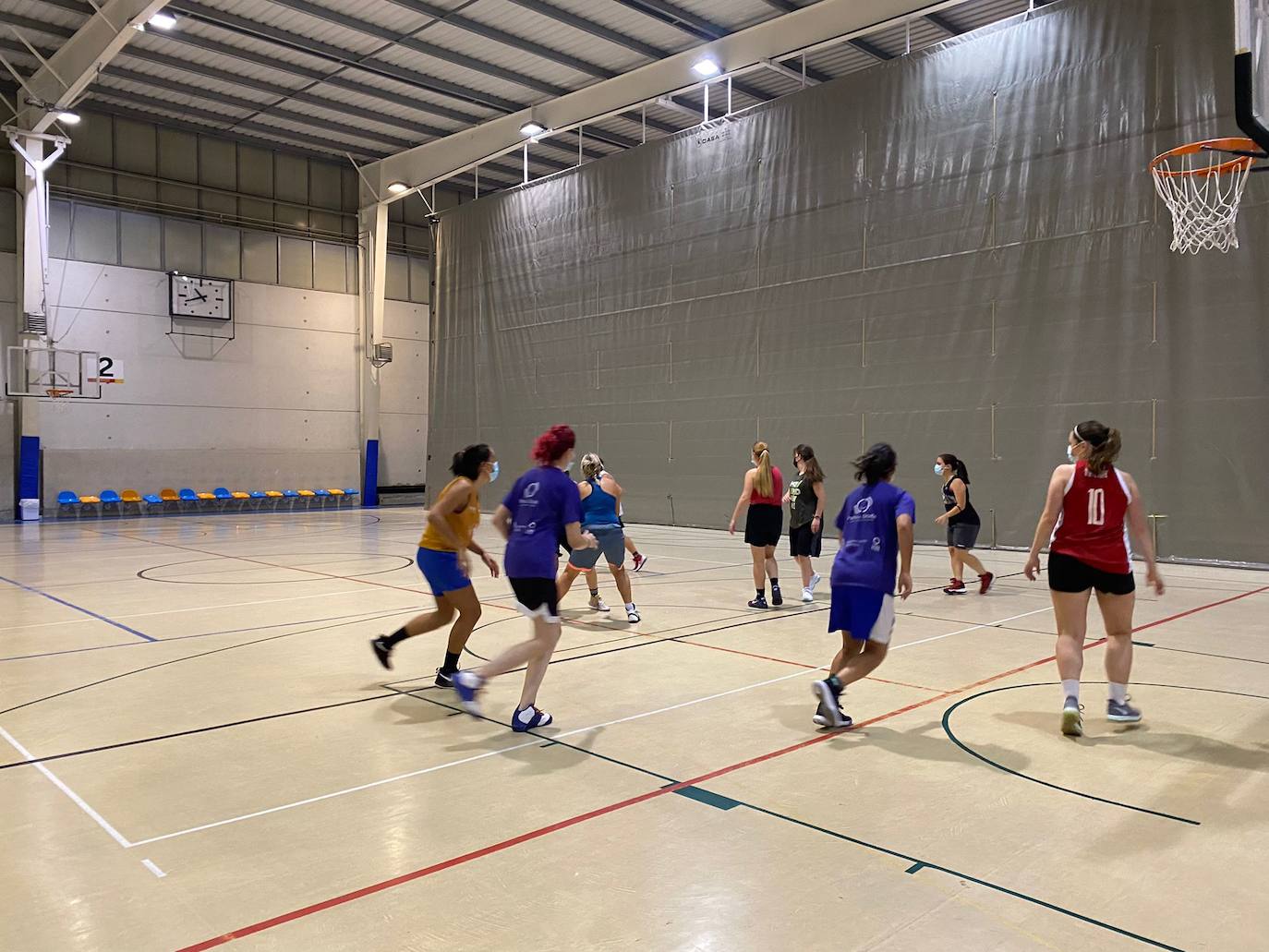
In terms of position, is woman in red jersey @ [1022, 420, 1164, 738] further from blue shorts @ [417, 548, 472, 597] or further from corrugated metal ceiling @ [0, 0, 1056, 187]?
corrugated metal ceiling @ [0, 0, 1056, 187]

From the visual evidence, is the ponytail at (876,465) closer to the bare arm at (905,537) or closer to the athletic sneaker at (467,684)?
the bare arm at (905,537)

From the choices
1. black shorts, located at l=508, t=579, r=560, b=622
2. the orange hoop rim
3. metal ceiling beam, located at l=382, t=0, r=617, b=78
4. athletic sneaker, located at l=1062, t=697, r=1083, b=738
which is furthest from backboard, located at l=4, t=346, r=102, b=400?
athletic sneaker, located at l=1062, t=697, r=1083, b=738

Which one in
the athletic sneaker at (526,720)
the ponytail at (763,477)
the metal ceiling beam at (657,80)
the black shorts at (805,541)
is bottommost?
the athletic sneaker at (526,720)

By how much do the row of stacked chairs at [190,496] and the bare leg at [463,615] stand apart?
2180cm

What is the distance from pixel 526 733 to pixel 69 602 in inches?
287

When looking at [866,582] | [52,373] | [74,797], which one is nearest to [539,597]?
[866,582]

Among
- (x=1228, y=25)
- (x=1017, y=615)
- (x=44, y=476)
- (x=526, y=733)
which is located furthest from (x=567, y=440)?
(x=44, y=476)

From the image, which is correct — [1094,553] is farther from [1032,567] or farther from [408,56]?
[408,56]

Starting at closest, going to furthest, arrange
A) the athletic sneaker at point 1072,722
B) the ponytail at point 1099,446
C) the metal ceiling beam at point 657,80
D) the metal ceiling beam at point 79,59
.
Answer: the athletic sneaker at point 1072,722, the ponytail at point 1099,446, the metal ceiling beam at point 657,80, the metal ceiling beam at point 79,59

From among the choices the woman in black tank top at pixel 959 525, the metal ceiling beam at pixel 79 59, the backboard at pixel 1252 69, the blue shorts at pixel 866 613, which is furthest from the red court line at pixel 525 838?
the metal ceiling beam at pixel 79 59

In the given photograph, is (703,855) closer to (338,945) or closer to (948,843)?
(948,843)

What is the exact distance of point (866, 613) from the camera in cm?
536

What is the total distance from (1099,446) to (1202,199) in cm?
1000

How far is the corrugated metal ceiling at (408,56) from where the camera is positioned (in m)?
18.9
